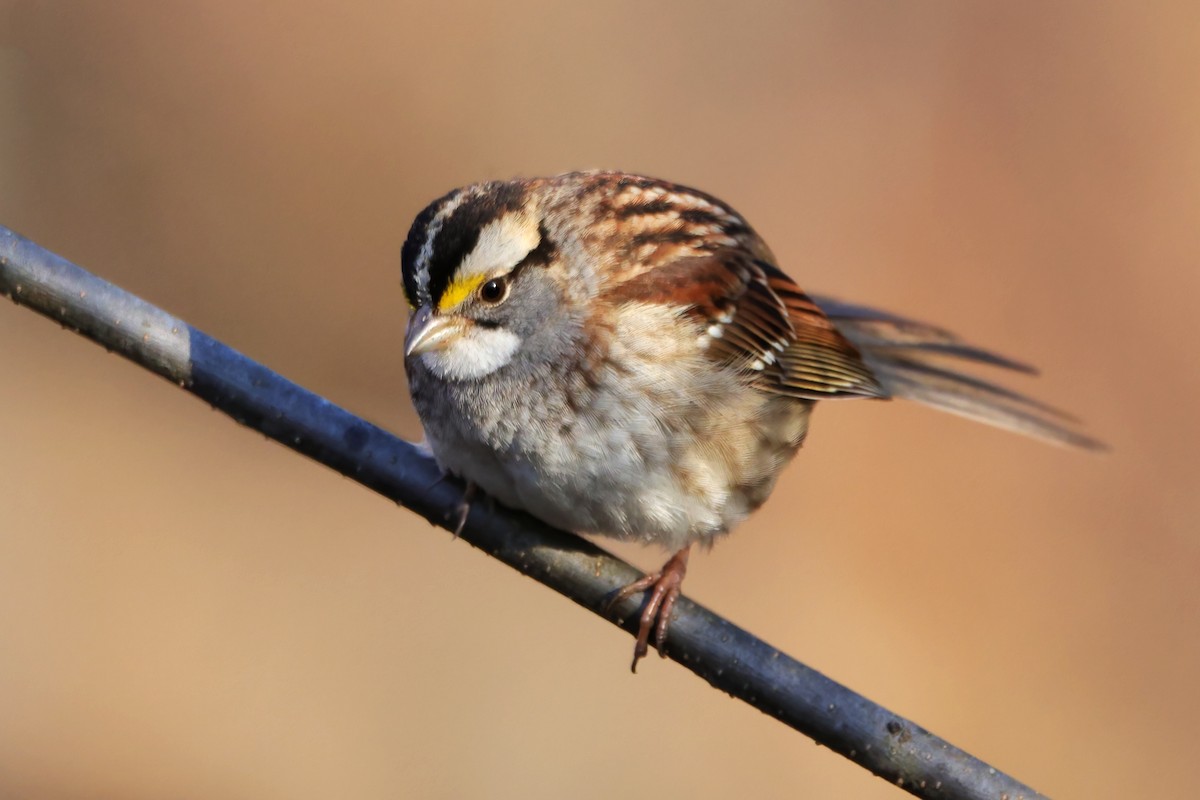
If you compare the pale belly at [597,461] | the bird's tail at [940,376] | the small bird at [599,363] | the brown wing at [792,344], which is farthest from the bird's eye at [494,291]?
the bird's tail at [940,376]

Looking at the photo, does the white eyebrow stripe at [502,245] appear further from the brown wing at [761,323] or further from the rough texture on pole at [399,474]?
the rough texture on pole at [399,474]

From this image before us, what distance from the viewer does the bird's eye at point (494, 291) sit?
151 inches

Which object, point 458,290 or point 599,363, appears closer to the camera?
point 458,290

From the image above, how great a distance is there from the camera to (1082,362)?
7.60 m

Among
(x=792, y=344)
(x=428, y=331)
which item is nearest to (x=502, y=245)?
(x=428, y=331)

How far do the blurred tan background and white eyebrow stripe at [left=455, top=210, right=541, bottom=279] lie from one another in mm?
3282

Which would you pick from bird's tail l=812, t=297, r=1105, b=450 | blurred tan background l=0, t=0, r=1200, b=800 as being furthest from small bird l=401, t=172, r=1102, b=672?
blurred tan background l=0, t=0, r=1200, b=800

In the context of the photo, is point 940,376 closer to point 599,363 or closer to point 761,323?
point 761,323

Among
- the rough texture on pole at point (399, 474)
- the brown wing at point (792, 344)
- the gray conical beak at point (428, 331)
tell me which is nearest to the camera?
the rough texture on pole at point (399, 474)

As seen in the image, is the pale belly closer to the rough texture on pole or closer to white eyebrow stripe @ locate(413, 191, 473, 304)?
the rough texture on pole

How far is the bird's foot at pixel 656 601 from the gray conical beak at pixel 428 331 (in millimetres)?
845

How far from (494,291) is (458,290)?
0.14 meters

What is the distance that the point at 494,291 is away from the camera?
12.7 ft

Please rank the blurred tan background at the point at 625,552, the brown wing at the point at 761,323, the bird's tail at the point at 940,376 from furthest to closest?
the blurred tan background at the point at 625,552, the bird's tail at the point at 940,376, the brown wing at the point at 761,323
